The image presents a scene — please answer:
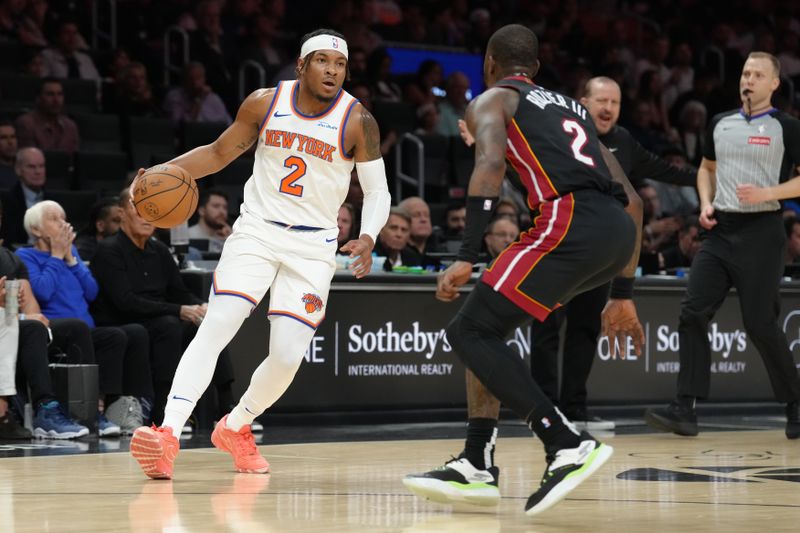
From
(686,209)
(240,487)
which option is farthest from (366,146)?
(686,209)

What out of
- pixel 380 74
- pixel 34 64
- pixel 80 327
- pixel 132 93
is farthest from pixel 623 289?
pixel 380 74

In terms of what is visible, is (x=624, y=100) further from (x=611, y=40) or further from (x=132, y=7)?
(x=132, y=7)

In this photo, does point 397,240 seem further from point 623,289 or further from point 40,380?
point 623,289

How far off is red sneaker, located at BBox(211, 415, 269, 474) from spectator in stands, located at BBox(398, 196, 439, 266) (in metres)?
4.61

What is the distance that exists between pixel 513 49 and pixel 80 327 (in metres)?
4.23

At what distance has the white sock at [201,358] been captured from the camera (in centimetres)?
602

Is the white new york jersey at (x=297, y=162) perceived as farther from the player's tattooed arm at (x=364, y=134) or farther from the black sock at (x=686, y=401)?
the black sock at (x=686, y=401)

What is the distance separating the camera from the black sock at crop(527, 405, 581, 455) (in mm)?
4841

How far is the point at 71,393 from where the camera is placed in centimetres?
823

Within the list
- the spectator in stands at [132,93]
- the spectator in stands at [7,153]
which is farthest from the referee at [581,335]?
the spectator in stands at [132,93]

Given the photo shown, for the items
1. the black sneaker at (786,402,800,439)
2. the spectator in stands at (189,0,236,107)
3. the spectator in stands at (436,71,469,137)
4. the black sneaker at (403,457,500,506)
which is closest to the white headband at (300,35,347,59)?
the black sneaker at (403,457,500,506)

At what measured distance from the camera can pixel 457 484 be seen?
5094 mm

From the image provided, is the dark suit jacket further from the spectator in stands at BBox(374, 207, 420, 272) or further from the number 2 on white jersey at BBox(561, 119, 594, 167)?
the number 2 on white jersey at BBox(561, 119, 594, 167)

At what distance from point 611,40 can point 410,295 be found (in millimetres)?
10052
